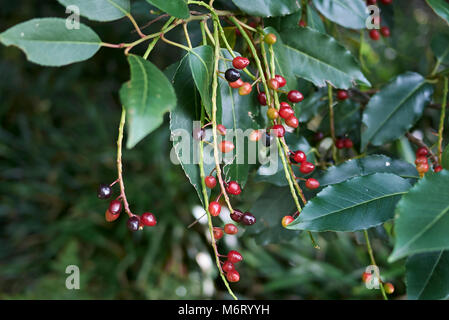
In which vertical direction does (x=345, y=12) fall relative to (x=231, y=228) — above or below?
above

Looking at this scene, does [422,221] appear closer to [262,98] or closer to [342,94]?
[262,98]

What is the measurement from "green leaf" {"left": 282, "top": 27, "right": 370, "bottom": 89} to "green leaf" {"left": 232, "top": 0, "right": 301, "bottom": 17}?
6cm

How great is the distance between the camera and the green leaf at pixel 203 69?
0.41m

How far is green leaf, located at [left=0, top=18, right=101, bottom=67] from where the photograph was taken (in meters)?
0.35

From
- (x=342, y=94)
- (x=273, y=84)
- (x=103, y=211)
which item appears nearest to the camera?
(x=273, y=84)

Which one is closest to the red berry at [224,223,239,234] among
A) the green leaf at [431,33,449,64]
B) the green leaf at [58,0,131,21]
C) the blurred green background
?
the green leaf at [58,0,131,21]

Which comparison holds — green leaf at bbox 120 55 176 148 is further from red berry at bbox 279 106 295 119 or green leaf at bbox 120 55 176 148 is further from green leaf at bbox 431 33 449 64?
green leaf at bbox 431 33 449 64

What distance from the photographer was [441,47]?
69 cm

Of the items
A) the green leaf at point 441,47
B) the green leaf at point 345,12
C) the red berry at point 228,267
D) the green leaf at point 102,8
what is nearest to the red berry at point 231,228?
the red berry at point 228,267

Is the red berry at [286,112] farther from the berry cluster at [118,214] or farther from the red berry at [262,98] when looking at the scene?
the berry cluster at [118,214]

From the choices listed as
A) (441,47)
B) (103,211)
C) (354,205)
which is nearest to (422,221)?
(354,205)

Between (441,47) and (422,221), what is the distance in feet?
1.61

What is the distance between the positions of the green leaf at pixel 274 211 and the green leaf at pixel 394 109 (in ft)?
0.56

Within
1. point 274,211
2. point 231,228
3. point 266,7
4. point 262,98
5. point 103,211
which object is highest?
point 266,7
